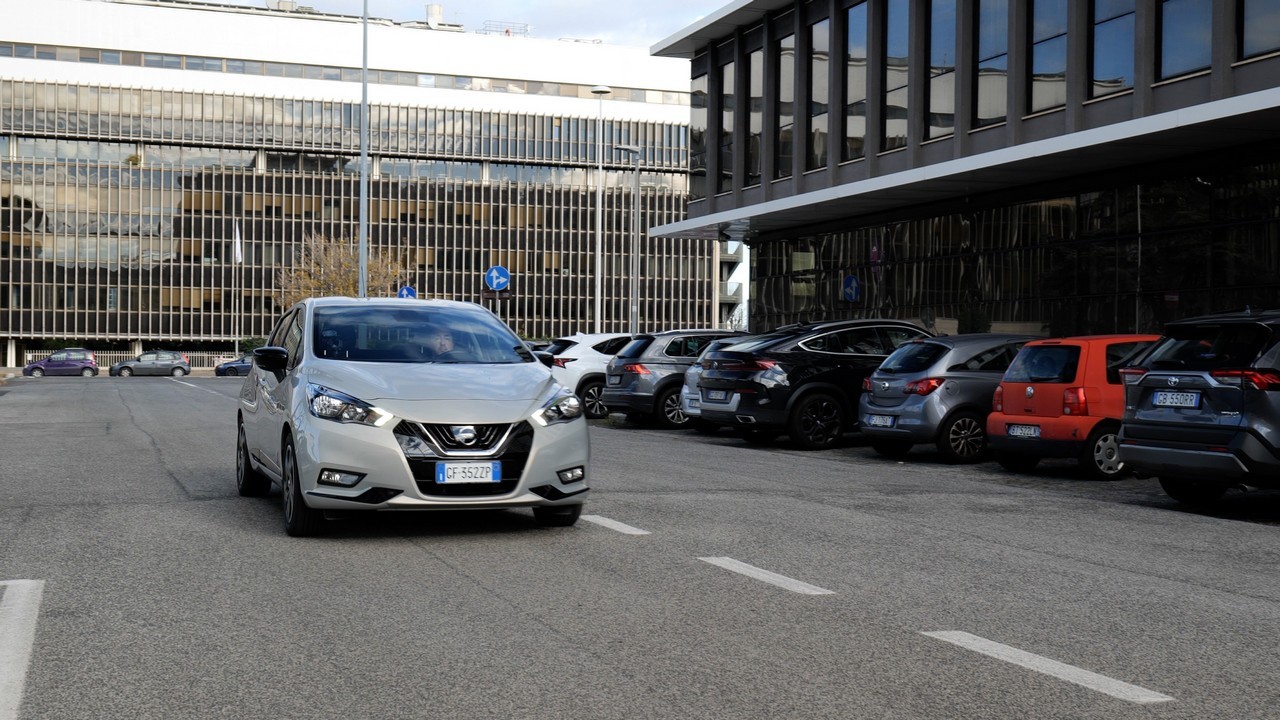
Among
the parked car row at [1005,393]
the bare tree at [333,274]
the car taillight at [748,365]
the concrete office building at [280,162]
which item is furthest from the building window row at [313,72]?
the car taillight at [748,365]

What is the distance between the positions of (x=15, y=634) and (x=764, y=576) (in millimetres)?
3797

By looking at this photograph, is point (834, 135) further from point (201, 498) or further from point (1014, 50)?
point (201, 498)

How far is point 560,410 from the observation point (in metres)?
9.30

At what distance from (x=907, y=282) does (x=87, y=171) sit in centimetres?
7975

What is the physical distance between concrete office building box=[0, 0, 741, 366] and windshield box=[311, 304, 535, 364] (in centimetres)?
8335

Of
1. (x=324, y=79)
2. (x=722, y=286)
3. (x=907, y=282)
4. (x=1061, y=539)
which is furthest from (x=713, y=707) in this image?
(x=722, y=286)

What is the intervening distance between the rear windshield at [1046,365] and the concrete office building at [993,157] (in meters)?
5.06

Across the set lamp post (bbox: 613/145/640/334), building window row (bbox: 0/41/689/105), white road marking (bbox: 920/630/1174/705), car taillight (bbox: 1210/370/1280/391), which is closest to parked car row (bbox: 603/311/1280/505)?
car taillight (bbox: 1210/370/1280/391)

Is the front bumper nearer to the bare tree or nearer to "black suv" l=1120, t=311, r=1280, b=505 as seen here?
"black suv" l=1120, t=311, r=1280, b=505

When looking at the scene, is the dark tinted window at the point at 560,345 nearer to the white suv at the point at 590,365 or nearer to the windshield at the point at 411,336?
the white suv at the point at 590,365

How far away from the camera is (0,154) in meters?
93.8

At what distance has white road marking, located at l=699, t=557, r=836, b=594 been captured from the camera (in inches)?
291

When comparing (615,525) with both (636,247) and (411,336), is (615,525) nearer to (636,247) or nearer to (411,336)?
(411,336)

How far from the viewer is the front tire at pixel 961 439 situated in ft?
54.3
